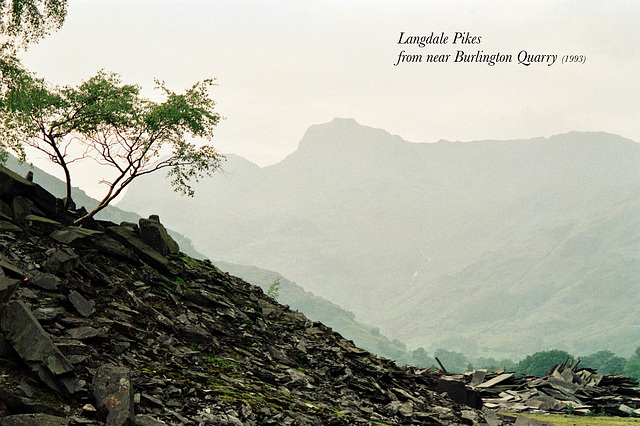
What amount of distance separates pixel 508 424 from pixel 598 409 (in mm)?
15545

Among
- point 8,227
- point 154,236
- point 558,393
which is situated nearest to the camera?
point 8,227

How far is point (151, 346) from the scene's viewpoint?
16.4 meters

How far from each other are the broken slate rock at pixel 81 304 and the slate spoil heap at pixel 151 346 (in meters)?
0.04

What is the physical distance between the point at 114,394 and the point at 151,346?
5.31 metres

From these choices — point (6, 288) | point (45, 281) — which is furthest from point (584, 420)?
point (6, 288)

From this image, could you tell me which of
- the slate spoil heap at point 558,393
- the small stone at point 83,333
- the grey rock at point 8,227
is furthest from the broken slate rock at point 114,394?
the slate spoil heap at point 558,393

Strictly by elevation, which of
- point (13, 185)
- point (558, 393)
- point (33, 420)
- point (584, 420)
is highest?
point (13, 185)

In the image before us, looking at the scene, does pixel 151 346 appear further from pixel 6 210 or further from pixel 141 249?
pixel 6 210

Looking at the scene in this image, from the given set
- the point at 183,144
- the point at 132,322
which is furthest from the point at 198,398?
the point at 183,144

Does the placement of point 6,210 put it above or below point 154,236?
below

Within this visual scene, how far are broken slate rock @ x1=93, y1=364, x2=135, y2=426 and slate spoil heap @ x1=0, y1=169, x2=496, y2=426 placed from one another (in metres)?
0.03

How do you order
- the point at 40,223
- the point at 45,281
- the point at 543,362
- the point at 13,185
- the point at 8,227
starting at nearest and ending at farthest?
the point at 45,281 → the point at 8,227 → the point at 40,223 → the point at 13,185 → the point at 543,362

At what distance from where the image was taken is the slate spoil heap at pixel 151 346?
11.3 meters

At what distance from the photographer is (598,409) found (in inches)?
1364
